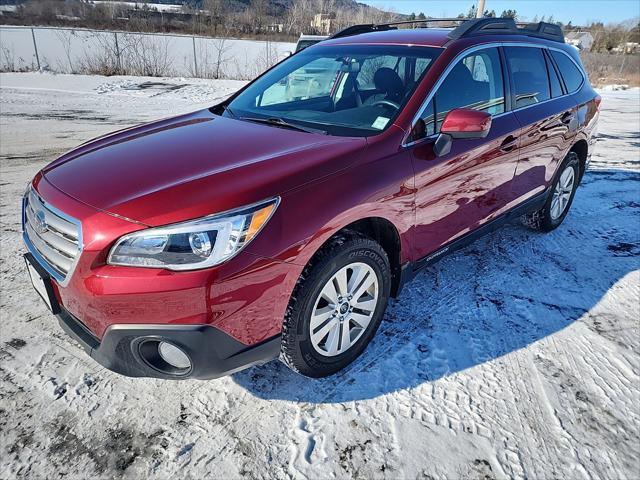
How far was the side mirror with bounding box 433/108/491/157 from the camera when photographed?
259cm

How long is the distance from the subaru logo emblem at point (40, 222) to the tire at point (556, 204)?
4.00 metres

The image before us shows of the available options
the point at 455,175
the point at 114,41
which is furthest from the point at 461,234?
the point at 114,41

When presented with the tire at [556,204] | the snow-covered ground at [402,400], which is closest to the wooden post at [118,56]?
the snow-covered ground at [402,400]

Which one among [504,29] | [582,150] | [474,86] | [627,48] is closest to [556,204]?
[582,150]

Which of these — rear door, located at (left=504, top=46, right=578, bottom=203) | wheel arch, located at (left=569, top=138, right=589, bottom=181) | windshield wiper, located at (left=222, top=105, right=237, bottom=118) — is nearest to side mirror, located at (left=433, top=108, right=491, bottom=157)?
rear door, located at (left=504, top=46, right=578, bottom=203)

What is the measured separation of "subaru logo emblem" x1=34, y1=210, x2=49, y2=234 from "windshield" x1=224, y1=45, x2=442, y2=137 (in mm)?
1392

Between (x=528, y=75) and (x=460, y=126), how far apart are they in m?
1.57

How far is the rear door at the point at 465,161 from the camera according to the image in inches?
106

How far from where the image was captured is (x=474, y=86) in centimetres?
310

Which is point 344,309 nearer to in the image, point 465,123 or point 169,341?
point 169,341

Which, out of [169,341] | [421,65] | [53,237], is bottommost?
[169,341]

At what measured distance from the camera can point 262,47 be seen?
2438cm

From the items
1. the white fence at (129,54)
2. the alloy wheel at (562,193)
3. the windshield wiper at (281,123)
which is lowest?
the white fence at (129,54)

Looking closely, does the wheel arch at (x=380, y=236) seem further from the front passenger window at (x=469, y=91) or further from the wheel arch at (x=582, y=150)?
the wheel arch at (x=582, y=150)
